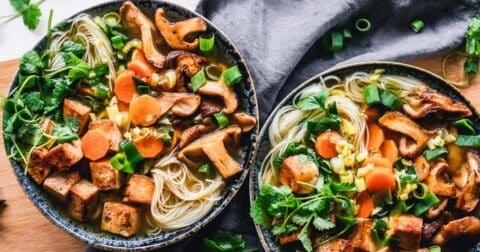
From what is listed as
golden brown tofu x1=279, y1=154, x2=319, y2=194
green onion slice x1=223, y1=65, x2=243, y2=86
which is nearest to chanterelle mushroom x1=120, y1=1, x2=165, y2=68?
green onion slice x1=223, y1=65, x2=243, y2=86

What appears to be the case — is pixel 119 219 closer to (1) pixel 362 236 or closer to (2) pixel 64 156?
(2) pixel 64 156

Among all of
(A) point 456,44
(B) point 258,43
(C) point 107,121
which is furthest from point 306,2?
(C) point 107,121

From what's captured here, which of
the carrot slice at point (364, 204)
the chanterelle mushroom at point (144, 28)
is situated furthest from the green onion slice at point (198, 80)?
the carrot slice at point (364, 204)

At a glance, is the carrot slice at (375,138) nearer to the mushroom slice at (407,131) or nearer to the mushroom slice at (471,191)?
the mushroom slice at (407,131)

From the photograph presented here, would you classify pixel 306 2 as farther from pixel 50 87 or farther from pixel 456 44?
pixel 50 87

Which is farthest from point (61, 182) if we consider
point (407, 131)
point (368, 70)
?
point (407, 131)

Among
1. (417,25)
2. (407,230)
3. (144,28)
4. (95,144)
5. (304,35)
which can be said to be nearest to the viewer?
(407,230)
